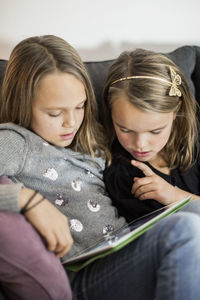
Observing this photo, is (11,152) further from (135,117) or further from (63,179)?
(135,117)

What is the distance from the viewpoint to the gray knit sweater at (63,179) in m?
0.96

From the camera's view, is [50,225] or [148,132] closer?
[50,225]

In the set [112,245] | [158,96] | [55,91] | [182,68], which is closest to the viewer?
[112,245]

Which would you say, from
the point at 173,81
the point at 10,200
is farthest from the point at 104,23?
the point at 10,200

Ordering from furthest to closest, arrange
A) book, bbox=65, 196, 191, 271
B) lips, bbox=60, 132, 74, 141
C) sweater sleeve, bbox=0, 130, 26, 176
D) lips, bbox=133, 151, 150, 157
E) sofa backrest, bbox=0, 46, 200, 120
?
sofa backrest, bbox=0, 46, 200, 120, lips, bbox=133, 151, 150, 157, lips, bbox=60, 132, 74, 141, sweater sleeve, bbox=0, 130, 26, 176, book, bbox=65, 196, 191, 271

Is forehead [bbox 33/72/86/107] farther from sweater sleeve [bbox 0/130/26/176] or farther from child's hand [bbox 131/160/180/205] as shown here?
child's hand [bbox 131/160/180/205]

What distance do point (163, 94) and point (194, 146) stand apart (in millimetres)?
→ 286

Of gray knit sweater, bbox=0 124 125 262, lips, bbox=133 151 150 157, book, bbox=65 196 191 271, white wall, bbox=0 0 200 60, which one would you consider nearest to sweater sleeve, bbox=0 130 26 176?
gray knit sweater, bbox=0 124 125 262

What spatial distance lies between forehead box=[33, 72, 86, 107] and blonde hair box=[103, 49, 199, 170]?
7.2 inches

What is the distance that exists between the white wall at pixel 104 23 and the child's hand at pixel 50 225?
0.77m

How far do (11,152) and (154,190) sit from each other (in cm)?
45

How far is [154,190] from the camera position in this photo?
1.12 m

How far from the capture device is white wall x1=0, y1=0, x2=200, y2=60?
1327 mm

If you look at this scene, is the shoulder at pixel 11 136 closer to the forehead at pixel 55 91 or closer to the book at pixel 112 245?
the forehead at pixel 55 91
